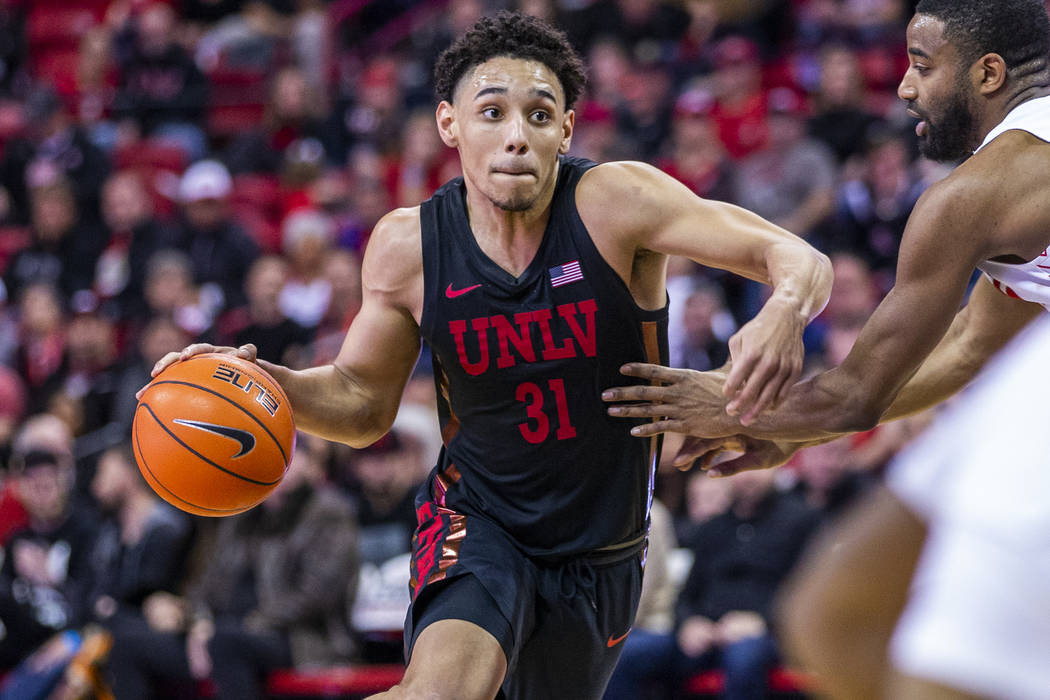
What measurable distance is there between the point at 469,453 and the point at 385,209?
7208 mm

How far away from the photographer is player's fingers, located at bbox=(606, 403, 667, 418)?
3.84 metres

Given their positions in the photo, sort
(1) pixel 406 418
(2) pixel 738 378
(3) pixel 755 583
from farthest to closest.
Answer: (1) pixel 406 418 → (3) pixel 755 583 → (2) pixel 738 378

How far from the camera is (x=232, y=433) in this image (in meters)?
3.86

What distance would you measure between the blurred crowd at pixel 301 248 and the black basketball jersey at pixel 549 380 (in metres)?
2.67

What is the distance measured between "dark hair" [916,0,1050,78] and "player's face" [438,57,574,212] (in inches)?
46.3

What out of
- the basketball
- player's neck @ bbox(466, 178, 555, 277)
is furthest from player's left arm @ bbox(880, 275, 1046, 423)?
the basketball

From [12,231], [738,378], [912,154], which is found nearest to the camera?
[738,378]

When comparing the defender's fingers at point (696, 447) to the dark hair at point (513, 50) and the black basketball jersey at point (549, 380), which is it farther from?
the dark hair at point (513, 50)

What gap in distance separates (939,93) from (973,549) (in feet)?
7.74

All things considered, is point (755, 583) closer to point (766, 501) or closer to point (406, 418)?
point (766, 501)

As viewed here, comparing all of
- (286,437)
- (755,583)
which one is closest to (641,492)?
(286,437)

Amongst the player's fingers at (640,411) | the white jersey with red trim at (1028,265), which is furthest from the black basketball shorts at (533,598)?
the white jersey with red trim at (1028,265)

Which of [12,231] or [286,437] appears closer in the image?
[286,437]

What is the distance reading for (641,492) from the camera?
13.4 ft
